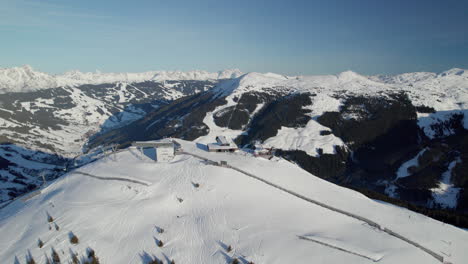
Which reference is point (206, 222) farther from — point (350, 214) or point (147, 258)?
point (350, 214)

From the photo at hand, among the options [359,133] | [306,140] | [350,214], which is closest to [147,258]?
[350,214]

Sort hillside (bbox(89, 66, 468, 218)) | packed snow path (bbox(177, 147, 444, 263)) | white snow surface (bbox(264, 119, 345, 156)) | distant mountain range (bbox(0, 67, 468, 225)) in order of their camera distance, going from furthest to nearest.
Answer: white snow surface (bbox(264, 119, 345, 156))
distant mountain range (bbox(0, 67, 468, 225))
hillside (bbox(89, 66, 468, 218))
packed snow path (bbox(177, 147, 444, 263))

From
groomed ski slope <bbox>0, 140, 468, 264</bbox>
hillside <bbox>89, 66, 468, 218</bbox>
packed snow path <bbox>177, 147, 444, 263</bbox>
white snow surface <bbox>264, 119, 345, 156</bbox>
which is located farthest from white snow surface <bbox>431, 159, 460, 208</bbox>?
packed snow path <bbox>177, 147, 444, 263</bbox>

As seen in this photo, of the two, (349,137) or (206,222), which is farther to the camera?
(349,137)

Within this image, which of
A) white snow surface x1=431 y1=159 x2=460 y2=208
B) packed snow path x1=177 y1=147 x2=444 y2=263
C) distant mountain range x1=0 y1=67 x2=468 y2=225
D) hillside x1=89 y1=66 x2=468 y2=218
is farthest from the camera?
distant mountain range x1=0 y1=67 x2=468 y2=225

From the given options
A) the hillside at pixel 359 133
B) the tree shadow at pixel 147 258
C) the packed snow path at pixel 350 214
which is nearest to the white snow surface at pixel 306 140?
the hillside at pixel 359 133

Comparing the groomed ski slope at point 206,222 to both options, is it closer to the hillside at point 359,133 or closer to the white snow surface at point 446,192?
the white snow surface at point 446,192

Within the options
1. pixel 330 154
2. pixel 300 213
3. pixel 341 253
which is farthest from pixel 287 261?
pixel 330 154

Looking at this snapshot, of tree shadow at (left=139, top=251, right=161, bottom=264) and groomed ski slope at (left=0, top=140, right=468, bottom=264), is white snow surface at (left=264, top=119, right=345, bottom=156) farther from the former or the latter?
tree shadow at (left=139, top=251, right=161, bottom=264)
